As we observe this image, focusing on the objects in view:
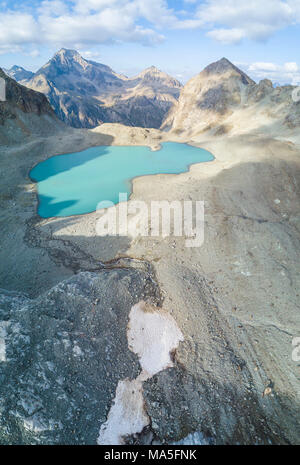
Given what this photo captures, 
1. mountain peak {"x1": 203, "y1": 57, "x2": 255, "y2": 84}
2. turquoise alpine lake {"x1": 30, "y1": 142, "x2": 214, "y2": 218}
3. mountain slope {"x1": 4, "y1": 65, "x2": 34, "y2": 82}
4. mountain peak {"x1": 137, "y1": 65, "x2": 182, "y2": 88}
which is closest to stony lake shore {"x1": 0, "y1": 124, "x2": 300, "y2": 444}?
turquoise alpine lake {"x1": 30, "y1": 142, "x2": 214, "y2": 218}

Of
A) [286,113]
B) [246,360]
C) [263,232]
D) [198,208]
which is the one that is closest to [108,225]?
[198,208]

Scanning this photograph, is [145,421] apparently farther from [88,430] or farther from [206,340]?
[206,340]

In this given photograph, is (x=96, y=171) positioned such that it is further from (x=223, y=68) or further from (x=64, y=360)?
(x=223, y=68)

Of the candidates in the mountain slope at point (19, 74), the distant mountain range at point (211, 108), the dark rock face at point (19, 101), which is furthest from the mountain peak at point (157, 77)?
the dark rock face at point (19, 101)

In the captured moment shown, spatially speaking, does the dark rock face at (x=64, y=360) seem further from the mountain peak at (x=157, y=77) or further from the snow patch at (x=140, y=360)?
the mountain peak at (x=157, y=77)

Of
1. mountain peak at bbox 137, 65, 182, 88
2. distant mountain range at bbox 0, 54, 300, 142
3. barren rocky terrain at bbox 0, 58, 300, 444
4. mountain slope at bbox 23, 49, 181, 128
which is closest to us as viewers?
barren rocky terrain at bbox 0, 58, 300, 444

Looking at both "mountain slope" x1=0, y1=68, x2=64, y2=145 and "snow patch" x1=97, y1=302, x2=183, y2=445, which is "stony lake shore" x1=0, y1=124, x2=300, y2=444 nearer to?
"snow patch" x1=97, y1=302, x2=183, y2=445
